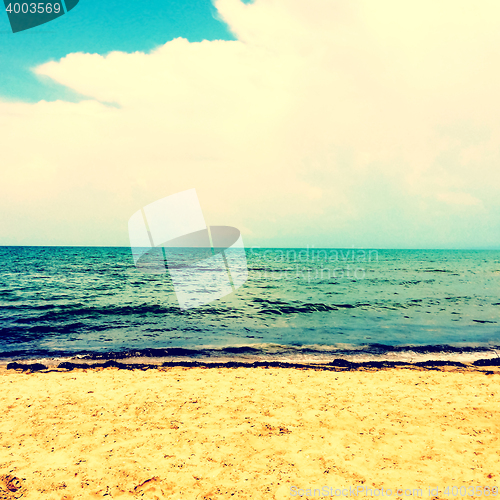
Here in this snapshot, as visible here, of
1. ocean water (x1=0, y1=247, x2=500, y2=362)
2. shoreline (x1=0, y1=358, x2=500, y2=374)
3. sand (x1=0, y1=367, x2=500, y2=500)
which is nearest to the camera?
sand (x1=0, y1=367, x2=500, y2=500)

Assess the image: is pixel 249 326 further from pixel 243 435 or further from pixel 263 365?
pixel 243 435

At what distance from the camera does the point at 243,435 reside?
5379 mm

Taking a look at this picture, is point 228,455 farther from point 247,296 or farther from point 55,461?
point 247,296

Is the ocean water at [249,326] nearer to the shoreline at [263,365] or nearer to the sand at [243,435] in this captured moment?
the shoreline at [263,365]

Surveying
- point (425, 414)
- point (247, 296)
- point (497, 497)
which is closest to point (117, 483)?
point (497, 497)

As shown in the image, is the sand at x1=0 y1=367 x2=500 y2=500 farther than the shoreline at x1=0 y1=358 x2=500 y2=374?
No

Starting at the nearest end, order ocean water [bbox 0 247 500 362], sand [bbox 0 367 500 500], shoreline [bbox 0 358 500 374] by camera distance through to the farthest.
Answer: sand [bbox 0 367 500 500]
shoreline [bbox 0 358 500 374]
ocean water [bbox 0 247 500 362]

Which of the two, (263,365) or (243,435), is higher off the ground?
(243,435)

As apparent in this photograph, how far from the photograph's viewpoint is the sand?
4235 millimetres

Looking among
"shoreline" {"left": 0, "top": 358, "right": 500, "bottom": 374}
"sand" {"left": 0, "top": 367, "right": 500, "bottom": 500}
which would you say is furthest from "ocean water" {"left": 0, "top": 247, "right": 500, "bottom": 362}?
"sand" {"left": 0, "top": 367, "right": 500, "bottom": 500}

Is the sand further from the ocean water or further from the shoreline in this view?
the ocean water

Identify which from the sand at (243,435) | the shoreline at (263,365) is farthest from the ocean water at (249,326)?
the sand at (243,435)

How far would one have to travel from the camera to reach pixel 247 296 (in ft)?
73.2

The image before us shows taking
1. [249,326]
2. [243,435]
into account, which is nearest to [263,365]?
[243,435]
